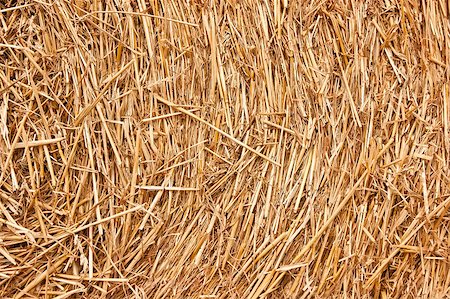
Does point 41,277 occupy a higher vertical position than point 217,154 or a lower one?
lower

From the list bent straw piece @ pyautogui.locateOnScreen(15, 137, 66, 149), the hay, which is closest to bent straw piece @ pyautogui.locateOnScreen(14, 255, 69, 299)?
the hay

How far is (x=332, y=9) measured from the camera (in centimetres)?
142

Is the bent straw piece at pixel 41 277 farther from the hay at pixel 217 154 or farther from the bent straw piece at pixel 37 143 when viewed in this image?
the bent straw piece at pixel 37 143

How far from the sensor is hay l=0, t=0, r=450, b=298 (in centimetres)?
129

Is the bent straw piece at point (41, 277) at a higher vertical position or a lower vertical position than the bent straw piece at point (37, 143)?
lower

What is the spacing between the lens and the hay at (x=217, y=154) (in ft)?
4.23

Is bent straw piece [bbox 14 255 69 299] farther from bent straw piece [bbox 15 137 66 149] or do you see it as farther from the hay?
bent straw piece [bbox 15 137 66 149]

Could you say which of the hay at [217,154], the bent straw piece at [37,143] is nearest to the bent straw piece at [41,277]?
the hay at [217,154]

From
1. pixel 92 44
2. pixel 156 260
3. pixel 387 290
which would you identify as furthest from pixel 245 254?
pixel 92 44

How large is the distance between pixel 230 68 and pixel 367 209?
0.40 meters

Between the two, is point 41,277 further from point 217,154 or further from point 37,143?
point 217,154

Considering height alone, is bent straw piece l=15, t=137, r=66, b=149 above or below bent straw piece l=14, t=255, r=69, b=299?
above

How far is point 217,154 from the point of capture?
1341 millimetres

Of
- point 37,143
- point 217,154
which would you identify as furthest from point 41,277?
point 217,154
